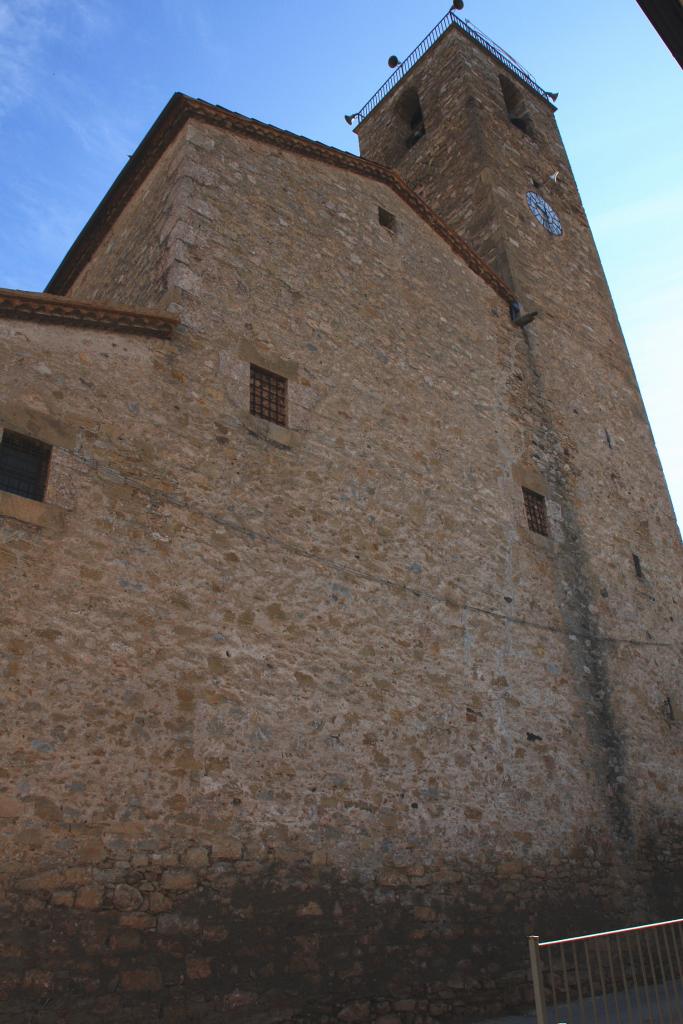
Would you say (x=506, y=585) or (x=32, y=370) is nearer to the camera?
(x=32, y=370)

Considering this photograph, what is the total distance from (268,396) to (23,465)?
2.61 m

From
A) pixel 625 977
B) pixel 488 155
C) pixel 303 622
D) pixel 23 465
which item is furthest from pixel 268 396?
pixel 488 155

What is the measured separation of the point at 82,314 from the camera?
650 cm

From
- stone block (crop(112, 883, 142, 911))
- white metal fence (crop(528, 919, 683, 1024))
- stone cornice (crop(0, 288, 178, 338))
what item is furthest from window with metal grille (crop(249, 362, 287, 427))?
white metal fence (crop(528, 919, 683, 1024))

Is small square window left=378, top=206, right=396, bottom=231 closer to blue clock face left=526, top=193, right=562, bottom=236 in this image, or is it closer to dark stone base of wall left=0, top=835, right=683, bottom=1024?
blue clock face left=526, top=193, right=562, bottom=236

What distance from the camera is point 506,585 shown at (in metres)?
9.03

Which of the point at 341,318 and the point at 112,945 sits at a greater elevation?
the point at 341,318

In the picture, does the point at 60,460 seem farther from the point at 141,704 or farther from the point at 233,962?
the point at 233,962

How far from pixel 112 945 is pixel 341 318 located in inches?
256

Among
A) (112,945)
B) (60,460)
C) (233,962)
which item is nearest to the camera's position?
(112,945)

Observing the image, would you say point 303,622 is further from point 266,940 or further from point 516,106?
point 516,106

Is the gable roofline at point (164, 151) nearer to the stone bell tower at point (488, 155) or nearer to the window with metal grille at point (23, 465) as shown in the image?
the stone bell tower at point (488, 155)

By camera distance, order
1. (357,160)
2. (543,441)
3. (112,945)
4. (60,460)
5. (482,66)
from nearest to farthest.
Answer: (112,945), (60,460), (357,160), (543,441), (482,66)

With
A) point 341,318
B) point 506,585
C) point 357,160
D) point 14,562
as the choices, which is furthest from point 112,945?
point 357,160
